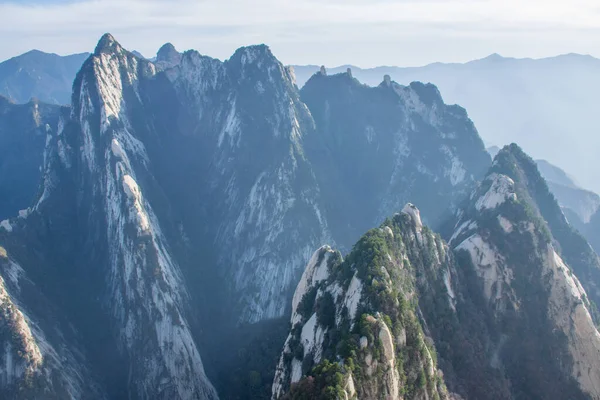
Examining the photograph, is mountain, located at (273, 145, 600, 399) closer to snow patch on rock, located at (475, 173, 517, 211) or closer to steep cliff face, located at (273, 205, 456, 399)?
steep cliff face, located at (273, 205, 456, 399)

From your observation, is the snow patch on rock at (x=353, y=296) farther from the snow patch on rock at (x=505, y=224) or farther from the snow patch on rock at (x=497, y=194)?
the snow patch on rock at (x=497, y=194)

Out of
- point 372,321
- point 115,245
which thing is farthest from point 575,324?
point 115,245

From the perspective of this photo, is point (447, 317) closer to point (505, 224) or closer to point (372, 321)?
point (372, 321)

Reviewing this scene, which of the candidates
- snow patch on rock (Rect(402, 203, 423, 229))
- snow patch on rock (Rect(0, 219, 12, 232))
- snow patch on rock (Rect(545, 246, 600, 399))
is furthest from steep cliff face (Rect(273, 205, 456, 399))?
snow patch on rock (Rect(0, 219, 12, 232))

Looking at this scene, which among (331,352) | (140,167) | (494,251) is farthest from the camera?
(140,167)

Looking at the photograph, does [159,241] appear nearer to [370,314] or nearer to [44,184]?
[44,184]

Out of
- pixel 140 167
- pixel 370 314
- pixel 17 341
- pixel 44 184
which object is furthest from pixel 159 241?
pixel 370 314

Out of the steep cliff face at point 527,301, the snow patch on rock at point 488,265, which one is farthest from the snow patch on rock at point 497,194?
the snow patch on rock at point 488,265
